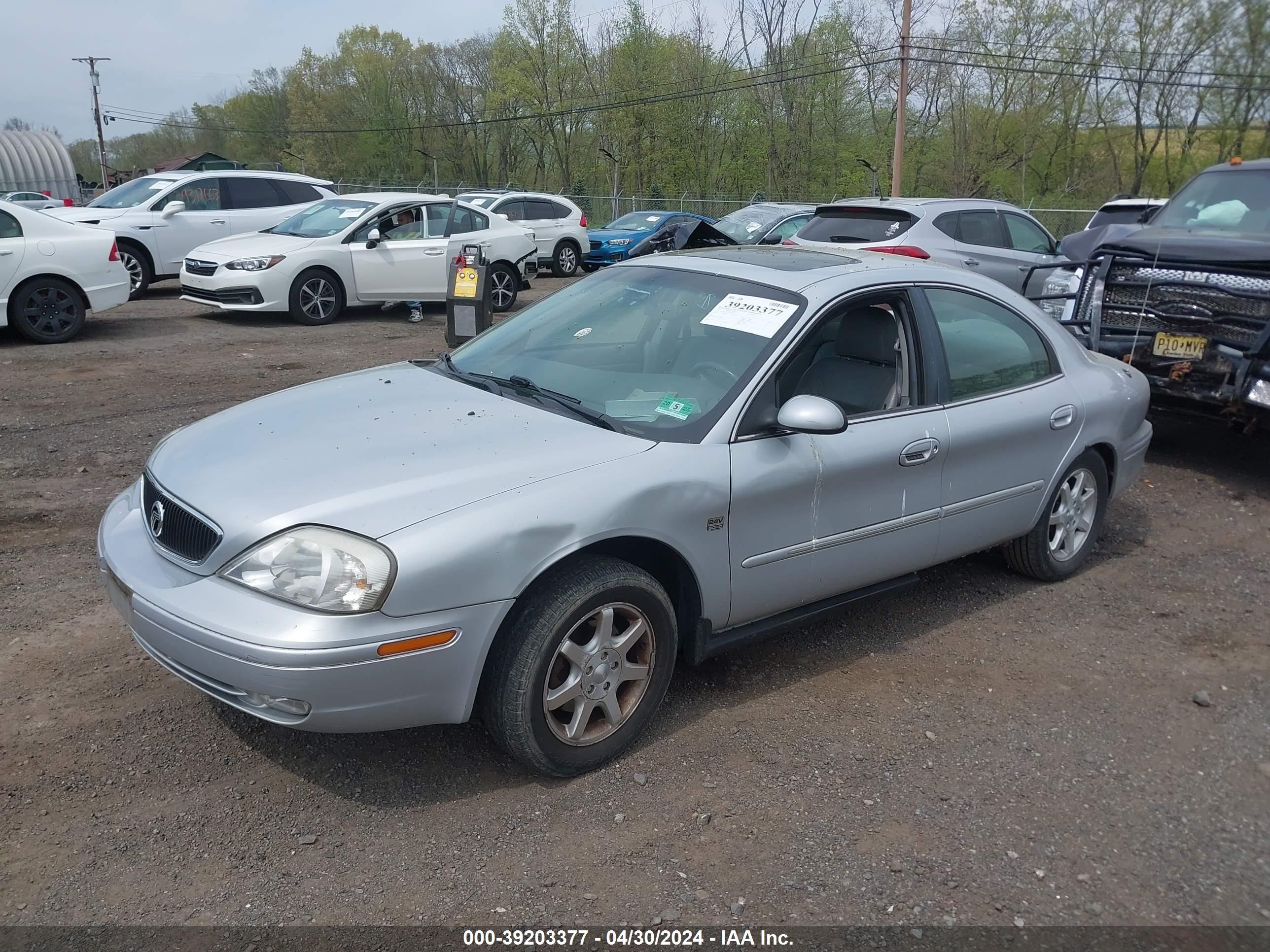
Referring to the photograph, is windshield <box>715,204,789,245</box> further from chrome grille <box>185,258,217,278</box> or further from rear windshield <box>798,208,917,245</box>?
chrome grille <box>185,258,217,278</box>

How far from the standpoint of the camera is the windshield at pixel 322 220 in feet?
42.0

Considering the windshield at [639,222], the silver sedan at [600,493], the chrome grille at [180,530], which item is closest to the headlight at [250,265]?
the silver sedan at [600,493]

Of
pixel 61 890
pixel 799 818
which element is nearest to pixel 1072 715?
pixel 799 818

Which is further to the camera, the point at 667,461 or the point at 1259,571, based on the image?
the point at 1259,571

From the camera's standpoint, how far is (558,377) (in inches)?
158

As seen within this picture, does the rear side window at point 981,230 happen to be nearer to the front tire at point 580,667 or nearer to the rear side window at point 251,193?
the front tire at point 580,667

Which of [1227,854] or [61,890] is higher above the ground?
[61,890]

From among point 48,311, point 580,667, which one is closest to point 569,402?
point 580,667

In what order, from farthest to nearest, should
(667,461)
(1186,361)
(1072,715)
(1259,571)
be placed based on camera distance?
(1186,361), (1259,571), (1072,715), (667,461)

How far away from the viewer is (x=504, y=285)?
1405cm

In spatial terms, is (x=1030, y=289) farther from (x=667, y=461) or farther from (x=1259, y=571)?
(x=667, y=461)

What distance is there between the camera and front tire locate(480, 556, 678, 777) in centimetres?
307

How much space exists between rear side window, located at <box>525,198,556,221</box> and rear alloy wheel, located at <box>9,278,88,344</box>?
33.8ft

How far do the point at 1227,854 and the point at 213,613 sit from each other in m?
3.12
